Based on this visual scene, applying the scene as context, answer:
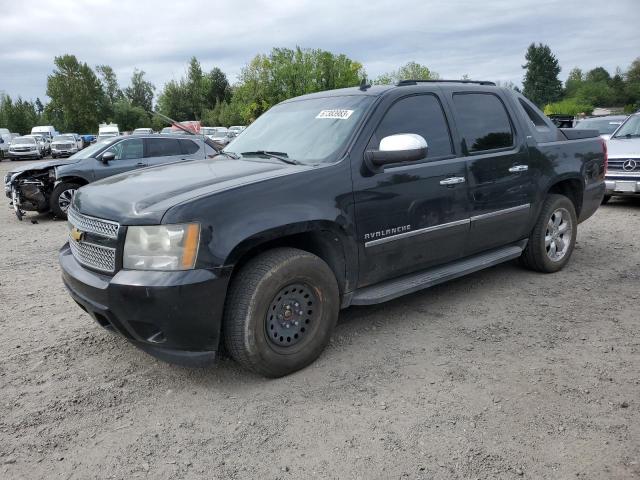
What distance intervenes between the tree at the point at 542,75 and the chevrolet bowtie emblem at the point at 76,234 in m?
119

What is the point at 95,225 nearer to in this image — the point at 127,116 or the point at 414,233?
the point at 414,233

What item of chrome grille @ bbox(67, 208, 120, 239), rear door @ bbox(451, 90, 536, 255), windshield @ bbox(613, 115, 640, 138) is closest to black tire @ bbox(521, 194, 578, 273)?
rear door @ bbox(451, 90, 536, 255)

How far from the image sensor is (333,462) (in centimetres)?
250

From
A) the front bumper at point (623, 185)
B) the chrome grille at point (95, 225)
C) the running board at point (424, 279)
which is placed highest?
the chrome grille at point (95, 225)

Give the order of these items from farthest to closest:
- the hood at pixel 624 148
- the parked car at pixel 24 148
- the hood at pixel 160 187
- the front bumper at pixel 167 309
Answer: the parked car at pixel 24 148
the hood at pixel 624 148
the hood at pixel 160 187
the front bumper at pixel 167 309

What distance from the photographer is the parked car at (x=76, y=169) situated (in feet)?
32.0

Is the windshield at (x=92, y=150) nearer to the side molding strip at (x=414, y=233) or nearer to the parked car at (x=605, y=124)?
the side molding strip at (x=414, y=233)

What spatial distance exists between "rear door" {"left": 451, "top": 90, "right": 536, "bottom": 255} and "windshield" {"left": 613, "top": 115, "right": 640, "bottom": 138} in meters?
6.60

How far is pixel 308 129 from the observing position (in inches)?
155

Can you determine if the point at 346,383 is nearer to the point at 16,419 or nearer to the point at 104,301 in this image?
the point at 104,301

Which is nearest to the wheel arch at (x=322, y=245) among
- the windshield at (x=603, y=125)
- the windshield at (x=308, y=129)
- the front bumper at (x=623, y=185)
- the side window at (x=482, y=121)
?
the windshield at (x=308, y=129)

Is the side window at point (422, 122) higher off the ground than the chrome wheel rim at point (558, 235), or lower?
higher

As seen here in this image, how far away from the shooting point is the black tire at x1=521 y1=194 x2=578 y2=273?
16.4 feet

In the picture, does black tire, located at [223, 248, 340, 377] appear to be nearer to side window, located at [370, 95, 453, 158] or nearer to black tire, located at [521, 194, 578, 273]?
side window, located at [370, 95, 453, 158]
